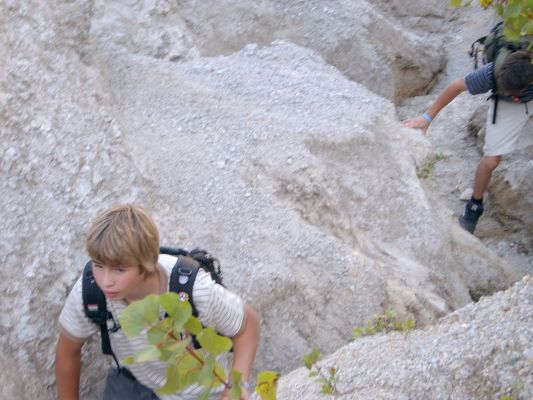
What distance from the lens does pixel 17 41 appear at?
4.36 metres

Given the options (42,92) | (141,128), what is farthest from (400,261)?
(42,92)

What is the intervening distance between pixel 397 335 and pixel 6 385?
5.82 ft

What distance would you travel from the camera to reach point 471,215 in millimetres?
7699

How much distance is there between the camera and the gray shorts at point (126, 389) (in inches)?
132

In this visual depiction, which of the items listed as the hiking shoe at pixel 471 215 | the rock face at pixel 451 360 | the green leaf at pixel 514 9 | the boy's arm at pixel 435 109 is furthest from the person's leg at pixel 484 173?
the green leaf at pixel 514 9

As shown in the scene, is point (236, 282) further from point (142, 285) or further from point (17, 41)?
point (17, 41)

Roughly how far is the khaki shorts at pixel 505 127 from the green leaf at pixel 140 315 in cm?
613

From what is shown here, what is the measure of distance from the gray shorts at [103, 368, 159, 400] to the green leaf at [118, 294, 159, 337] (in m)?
1.86

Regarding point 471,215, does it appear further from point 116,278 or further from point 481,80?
point 116,278

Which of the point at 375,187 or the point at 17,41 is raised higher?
the point at 17,41

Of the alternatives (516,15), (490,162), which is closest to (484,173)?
(490,162)

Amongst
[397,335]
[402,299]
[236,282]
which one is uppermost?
[397,335]

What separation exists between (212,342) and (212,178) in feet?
9.85

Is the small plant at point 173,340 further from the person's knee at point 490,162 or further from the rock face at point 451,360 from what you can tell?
the person's knee at point 490,162
